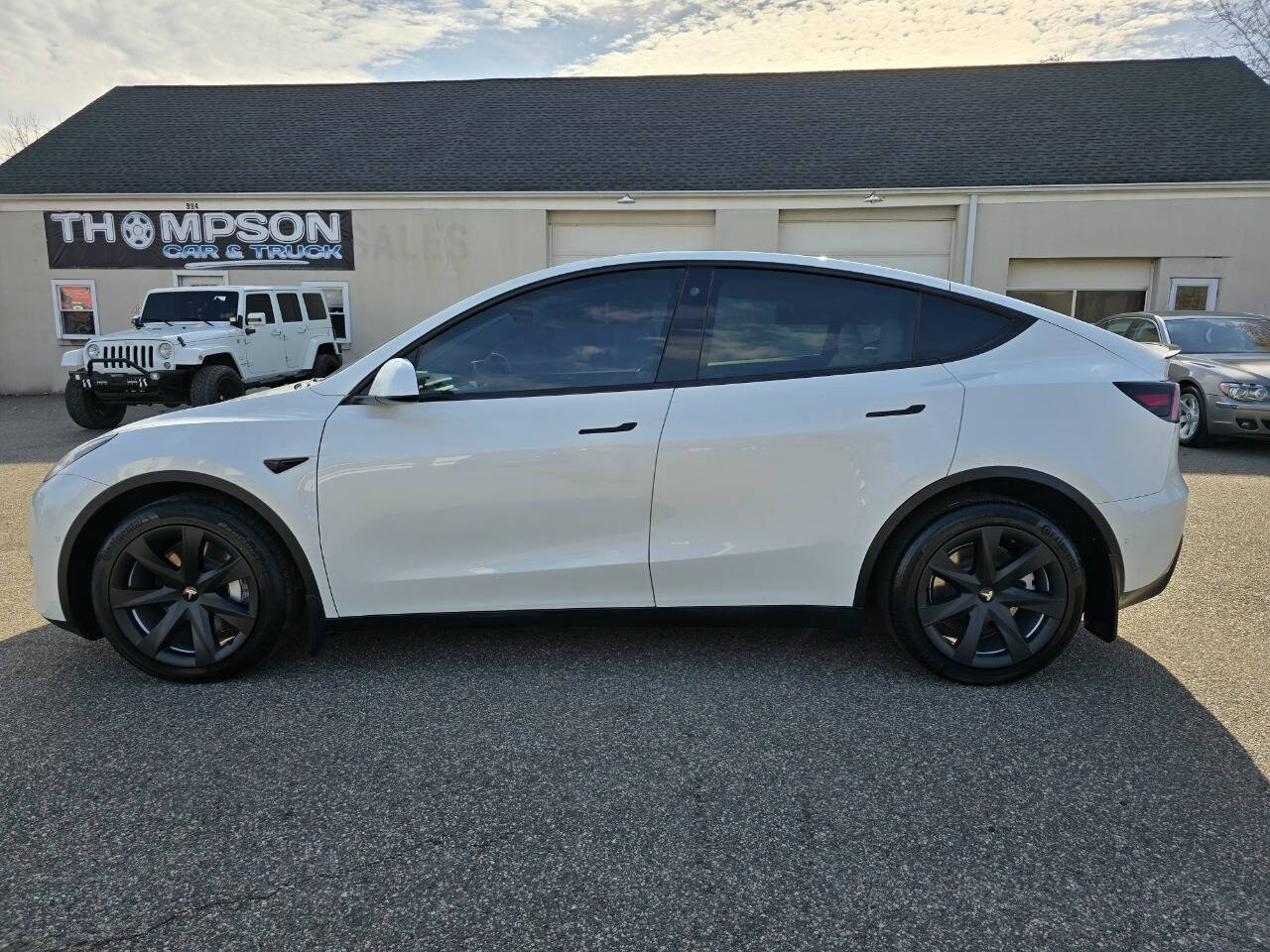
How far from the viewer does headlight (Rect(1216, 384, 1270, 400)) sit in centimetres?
841

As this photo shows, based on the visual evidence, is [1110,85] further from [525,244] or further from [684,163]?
[525,244]

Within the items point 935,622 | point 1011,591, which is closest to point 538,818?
point 935,622

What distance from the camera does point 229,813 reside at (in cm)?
244

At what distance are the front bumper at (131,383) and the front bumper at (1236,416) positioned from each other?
39.8ft

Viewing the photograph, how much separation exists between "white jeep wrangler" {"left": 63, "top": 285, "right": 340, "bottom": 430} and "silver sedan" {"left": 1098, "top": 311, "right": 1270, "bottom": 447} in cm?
1081

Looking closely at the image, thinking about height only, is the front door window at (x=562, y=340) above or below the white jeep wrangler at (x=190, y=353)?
above

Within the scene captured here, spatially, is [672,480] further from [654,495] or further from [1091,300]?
[1091,300]

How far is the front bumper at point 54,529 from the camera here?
10.5 feet

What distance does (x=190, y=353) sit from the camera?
1059 centimetres

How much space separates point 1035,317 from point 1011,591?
1091mm

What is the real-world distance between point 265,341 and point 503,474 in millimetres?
10562

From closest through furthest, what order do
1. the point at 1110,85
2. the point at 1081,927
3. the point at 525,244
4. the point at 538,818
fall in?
the point at 1081,927 → the point at 538,818 → the point at 525,244 → the point at 1110,85

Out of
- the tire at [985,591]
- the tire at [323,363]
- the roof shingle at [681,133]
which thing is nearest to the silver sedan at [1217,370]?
the tire at [985,591]

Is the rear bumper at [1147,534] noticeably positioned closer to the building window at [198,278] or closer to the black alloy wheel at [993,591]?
the black alloy wheel at [993,591]
